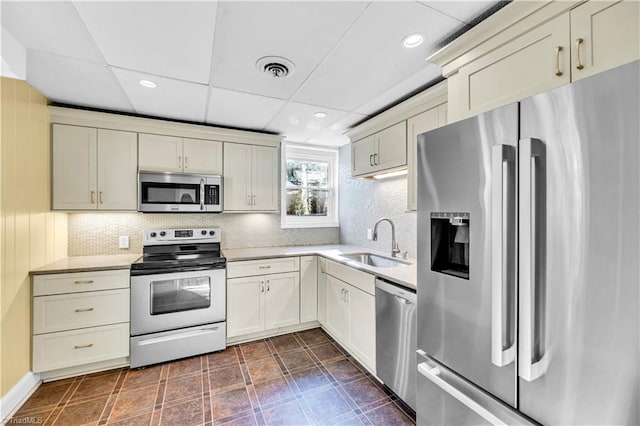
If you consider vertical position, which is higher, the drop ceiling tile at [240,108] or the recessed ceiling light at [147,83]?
the recessed ceiling light at [147,83]

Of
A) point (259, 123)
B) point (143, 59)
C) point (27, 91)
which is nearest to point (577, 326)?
point (143, 59)

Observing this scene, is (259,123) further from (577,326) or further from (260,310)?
(577,326)

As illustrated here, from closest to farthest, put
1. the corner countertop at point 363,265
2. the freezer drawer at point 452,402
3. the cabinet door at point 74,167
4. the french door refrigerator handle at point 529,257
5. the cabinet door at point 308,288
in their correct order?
the french door refrigerator handle at point 529,257, the freezer drawer at point 452,402, the corner countertop at point 363,265, the cabinet door at point 74,167, the cabinet door at point 308,288

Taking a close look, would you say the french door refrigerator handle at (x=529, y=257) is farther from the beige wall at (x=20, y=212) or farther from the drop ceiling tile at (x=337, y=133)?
the beige wall at (x=20, y=212)

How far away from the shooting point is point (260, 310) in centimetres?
298

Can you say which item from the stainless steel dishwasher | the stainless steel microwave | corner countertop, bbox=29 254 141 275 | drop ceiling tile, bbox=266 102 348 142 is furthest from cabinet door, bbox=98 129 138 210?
the stainless steel dishwasher

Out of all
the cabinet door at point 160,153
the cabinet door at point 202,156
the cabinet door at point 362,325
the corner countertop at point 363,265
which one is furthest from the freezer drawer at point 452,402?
the cabinet door at point 160,153

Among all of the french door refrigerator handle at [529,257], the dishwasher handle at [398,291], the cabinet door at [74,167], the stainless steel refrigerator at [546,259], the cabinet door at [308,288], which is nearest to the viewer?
the stainless steel refrigerator at [546,259]

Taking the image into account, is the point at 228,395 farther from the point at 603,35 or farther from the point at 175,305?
the point at 603,35

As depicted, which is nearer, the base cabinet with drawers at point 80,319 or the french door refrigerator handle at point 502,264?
the french door refrigerator handle at point 502,264

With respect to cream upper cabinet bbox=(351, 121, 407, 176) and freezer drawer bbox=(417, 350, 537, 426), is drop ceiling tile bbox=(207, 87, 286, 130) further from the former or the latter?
freezer drawer bbox=(417, 350, 537, 426)

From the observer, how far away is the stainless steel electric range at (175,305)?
8.20ft

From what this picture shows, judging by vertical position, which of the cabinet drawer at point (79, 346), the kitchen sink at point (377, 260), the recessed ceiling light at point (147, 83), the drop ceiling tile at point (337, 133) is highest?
the recessed ceiling light at point (147, 83)

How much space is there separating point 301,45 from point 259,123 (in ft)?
5.11
